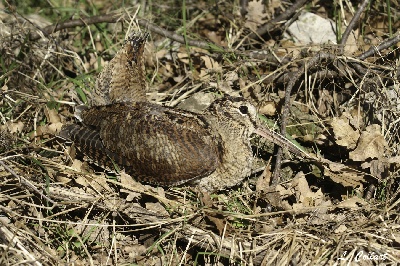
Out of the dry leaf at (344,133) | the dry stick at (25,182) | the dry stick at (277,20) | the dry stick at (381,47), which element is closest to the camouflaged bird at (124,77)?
the dry stick at (25,182)

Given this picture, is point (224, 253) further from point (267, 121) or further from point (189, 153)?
point (267, 121)

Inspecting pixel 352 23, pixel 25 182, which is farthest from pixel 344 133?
pixel 25 182

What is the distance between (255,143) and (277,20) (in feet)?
5.22

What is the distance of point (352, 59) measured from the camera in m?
5.54

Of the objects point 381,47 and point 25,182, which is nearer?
point 25,182

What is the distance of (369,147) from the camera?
4883 mm

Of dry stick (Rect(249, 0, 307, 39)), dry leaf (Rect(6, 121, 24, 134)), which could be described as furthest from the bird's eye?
dry leaf (Rect(6, 121, 24, 134))

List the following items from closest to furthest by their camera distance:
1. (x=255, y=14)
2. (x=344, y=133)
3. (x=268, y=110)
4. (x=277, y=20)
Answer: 1. (x=344, y=133)
2. (x=268, y=110)
3. (x=277, y=20)
4. (x=255, y=14)

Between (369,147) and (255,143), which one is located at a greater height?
(369,147)

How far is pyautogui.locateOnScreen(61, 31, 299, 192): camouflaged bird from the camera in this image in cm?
479

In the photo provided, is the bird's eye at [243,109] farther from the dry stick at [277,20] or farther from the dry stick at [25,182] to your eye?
the dry stick at [25,182]

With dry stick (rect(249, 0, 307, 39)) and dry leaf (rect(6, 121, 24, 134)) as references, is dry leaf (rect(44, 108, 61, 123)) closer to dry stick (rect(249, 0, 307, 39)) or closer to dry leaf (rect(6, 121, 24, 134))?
dry leaf (rect(6, 121, 24, 134))

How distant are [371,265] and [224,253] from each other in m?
1.05

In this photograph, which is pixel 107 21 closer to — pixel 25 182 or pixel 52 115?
pixel 52 115
